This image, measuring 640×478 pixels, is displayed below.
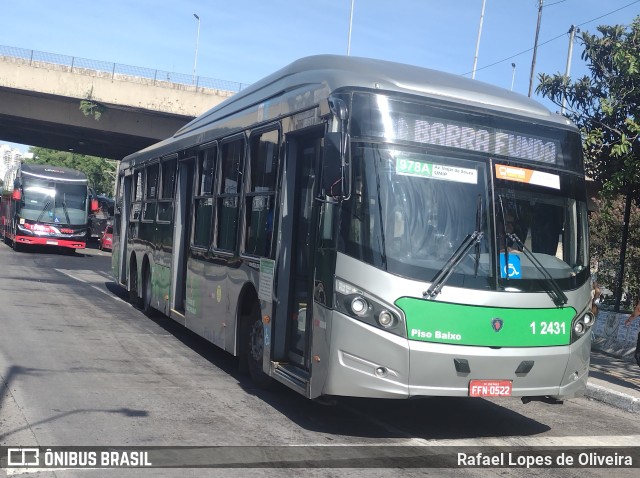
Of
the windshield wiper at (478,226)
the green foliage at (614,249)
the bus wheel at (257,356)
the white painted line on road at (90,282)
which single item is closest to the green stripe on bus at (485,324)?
the windshield wiper at (478,226)

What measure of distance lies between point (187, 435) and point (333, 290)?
172 cm

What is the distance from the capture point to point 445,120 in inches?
283

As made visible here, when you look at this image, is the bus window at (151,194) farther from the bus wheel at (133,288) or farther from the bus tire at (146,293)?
the bus wheel at (133,288)

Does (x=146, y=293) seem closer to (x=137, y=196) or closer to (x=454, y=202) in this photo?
(x=137, y=196)

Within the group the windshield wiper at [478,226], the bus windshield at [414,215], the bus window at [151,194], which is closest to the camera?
the bus windshield at [414,215]

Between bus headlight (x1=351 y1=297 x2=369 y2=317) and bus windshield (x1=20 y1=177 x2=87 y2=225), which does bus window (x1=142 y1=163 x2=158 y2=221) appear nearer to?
bus headlight (x1=351 y1=297 x2=369 y2=317)

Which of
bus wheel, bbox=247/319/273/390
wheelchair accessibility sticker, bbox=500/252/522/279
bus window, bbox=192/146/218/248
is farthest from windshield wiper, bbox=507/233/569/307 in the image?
bus window, bbox=192/146/218/248

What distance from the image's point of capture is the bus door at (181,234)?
1205 cm

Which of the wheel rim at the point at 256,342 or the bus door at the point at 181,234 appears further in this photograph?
the bus door at the point at 181,234

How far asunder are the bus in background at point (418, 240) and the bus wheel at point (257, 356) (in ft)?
0.50

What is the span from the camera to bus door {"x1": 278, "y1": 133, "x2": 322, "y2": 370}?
25.4 feet

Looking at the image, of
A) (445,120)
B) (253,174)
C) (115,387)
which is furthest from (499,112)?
(115,387)

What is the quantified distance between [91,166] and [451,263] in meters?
85.2

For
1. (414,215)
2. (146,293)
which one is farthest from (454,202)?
(146,293)
